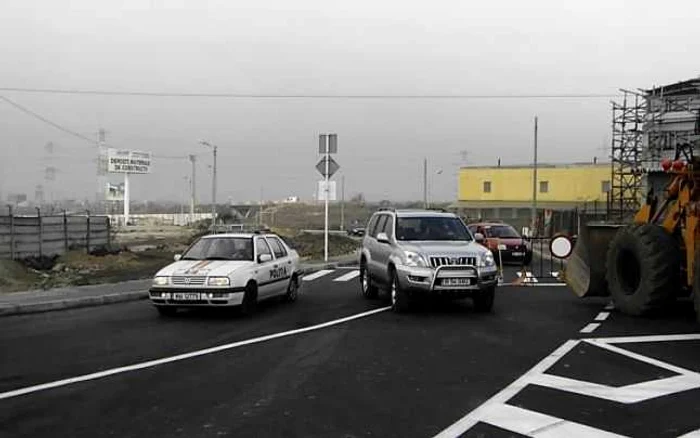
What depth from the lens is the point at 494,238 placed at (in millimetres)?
27094

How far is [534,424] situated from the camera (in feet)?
19.5

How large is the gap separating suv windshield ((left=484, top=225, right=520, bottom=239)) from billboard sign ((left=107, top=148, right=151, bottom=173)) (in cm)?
7205

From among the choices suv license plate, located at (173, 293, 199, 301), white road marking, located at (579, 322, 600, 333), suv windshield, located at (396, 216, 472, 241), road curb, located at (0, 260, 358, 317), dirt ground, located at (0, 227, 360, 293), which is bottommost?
dirt ground, located at (0, 227, 360, 293)

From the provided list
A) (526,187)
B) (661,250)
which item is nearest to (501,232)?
(661,250)

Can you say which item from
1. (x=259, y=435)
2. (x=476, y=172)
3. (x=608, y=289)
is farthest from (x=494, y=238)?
(x=476, y=172)

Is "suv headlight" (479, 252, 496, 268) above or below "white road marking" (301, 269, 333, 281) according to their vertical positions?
above

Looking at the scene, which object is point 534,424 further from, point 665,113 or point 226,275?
point 665,113

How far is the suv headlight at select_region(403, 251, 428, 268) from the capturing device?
12.7m

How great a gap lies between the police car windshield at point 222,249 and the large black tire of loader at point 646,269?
640 centimetres

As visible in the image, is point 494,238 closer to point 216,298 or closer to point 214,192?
point 216,298

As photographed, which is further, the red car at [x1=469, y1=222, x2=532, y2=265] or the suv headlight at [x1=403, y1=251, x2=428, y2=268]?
the red car at [x1=469, y1=222, x2=532, y2=265]

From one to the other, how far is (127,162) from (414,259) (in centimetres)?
8570

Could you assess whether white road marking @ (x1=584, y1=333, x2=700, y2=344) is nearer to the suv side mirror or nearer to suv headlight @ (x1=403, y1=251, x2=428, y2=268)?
suv headlight @ (x1=403, y1=251, x2=428, y2=268)

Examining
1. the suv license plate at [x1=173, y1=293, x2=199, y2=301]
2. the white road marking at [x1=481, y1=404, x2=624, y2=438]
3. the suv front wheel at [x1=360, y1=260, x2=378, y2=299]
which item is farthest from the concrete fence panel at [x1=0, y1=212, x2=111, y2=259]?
the white road marking at [x1=481, y1=404, x2=624, y2=438]
